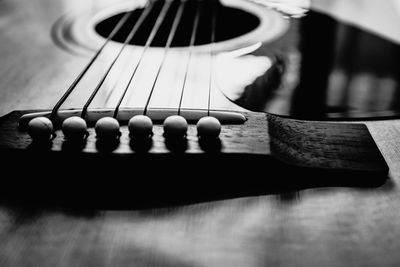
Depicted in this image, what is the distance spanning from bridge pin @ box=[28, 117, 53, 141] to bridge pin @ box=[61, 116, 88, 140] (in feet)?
0.06

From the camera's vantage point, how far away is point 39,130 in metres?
0.49

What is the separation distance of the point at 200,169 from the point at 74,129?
0.15 meters

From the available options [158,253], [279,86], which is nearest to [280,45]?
[279,86]

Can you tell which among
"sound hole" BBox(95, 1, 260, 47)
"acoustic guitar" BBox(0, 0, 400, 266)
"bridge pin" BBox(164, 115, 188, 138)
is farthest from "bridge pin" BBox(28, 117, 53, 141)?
"sound hole" BBox(95, 1, 260, 47)

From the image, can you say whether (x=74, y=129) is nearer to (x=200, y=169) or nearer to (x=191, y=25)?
(x=200, y=169)

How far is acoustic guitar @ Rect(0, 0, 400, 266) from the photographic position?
15.5 inches

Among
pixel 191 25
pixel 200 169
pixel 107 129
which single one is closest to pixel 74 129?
pixel 107 129

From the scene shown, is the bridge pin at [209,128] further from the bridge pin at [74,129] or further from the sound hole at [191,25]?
the sound hole at [191,25]

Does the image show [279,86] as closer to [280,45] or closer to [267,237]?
[280,45]

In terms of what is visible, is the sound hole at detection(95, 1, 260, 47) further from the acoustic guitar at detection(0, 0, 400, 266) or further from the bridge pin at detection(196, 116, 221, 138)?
the bridge pin at detection(196, 116, 221, 138)

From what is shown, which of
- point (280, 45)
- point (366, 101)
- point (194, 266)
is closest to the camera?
point (194, 266)

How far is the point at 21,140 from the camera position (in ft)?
1.66

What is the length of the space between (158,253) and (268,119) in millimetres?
237

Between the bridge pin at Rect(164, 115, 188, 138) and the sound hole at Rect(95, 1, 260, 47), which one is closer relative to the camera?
the bridge pin at Rect(164, 115, 188, 138)
